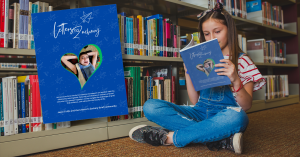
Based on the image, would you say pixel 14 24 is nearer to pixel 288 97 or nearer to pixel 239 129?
pixel 239 129

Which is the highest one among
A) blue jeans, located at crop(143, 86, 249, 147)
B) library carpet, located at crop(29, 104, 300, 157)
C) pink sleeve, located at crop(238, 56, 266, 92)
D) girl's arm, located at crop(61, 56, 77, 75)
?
girl's arm, located at crop(61, 56, 77, 75)

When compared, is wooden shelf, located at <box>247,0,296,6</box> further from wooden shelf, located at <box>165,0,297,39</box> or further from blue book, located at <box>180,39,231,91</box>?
blue book, located at <box>180,39,231,91</box>

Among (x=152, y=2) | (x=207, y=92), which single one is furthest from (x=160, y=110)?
(x=152, y=2)

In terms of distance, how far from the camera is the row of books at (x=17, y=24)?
1.03 meters

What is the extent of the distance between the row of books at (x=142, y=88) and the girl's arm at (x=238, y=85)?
56cm

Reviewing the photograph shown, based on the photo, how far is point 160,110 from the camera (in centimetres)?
115

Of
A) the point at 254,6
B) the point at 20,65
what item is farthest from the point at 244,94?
the point at 20,65

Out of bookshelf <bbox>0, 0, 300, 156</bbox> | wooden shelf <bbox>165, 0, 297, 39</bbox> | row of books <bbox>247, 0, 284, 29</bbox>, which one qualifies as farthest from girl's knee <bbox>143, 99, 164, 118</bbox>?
row of books <bbox>247, 0, 284, 29</bbox>

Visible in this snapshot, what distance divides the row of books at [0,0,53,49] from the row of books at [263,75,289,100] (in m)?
2.27

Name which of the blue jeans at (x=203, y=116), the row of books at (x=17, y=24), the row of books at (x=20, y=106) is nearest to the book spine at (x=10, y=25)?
the row of books at (x=17, y=24)

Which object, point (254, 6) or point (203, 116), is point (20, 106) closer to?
point (203, 116)

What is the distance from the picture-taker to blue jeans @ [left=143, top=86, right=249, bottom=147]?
1.00 meters

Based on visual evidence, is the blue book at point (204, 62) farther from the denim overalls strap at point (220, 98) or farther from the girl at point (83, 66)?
the girl at point (83, 66)

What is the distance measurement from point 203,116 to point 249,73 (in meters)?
0.31
